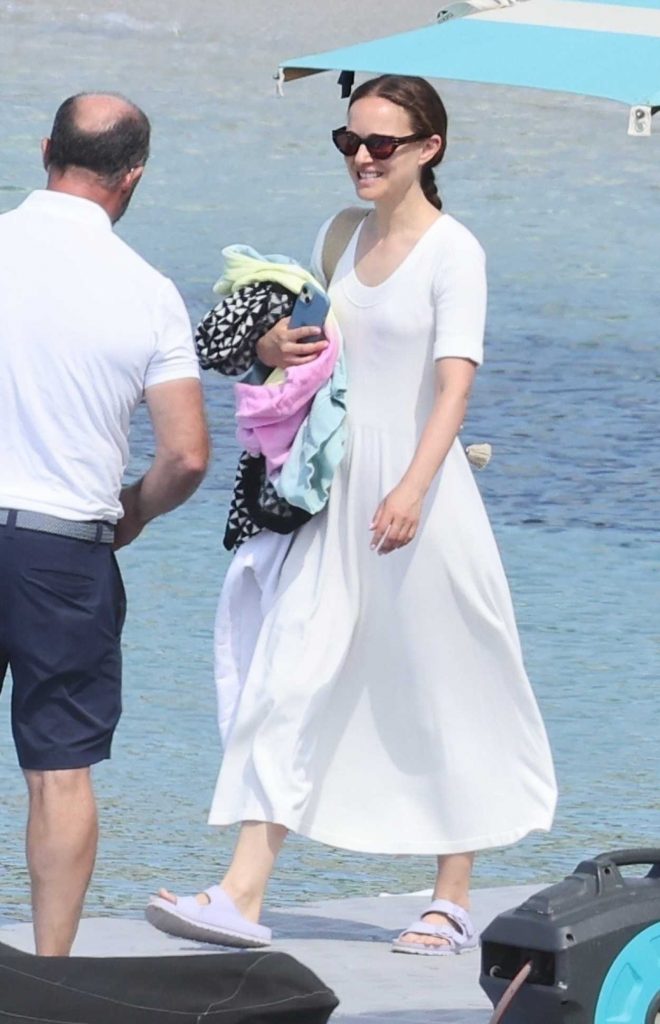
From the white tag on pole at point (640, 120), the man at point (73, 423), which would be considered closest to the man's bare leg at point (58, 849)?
the man at point (73, 423)

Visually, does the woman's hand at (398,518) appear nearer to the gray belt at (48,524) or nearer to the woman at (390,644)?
the woman at (390,644)

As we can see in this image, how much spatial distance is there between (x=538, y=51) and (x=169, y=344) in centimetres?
78

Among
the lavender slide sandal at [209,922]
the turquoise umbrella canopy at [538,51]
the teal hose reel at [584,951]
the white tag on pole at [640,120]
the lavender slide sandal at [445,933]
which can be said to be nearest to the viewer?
the teal hose reel at [584,951]

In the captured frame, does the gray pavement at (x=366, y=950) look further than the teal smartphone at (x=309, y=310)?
No

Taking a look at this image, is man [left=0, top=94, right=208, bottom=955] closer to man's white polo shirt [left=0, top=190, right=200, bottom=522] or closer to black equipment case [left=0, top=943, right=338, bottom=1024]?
man's white polo shirt [left=0, top=190, right=200, bottom=522]

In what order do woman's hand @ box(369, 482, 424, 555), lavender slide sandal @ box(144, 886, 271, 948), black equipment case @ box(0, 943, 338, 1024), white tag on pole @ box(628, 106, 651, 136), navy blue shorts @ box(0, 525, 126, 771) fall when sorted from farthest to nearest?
lavender slide sandal @ box(144, 886, 271, 948)
woman's hand @ box(369, 482, 424, 555)
navy blue shorts @ box(0, 525, 126, 771)
white tag on pole @ box(628, 106, 651, 136)
black equipment case @ box(0, 943, 338, 1024)

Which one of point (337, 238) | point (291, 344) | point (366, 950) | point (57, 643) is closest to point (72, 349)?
point (57, 643)

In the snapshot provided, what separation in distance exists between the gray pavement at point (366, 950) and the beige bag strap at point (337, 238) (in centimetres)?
124

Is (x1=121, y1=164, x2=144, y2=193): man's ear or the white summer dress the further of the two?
the white summer dress

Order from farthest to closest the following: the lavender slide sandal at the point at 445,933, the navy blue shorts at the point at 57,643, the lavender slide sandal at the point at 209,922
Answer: the lavender slide sandal at the point at 445,933, the lavender slide sandal at the point at 209,922, the navy blue shorts at the point at 57,643

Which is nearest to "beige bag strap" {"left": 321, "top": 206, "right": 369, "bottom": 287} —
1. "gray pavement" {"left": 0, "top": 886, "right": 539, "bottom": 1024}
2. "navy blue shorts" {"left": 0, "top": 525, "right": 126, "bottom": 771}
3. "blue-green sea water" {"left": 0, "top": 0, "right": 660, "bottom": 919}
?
"navy blue shorts" {"left": 0, "top": 525, "right": 126, "bottom": 771}

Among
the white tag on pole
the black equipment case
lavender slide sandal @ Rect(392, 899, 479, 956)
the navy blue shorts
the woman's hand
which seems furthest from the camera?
lavender slide sandal @ Rect(392, 899, 479, 956)

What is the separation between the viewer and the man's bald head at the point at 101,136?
3822 mm

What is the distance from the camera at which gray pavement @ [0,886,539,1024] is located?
160 inches
